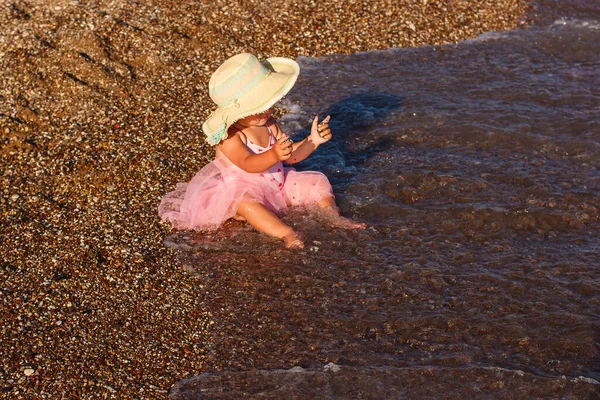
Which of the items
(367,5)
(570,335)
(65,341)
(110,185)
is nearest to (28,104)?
(110,185)

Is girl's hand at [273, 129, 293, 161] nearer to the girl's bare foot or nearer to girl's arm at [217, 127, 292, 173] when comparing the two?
girl's arm at [217, 127, 292, 173]

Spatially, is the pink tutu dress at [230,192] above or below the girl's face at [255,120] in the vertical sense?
below

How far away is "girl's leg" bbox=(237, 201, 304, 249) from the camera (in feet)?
20.3

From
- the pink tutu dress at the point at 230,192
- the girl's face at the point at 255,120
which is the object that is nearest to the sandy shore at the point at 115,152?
the pink tutu dress at the point at 230,192

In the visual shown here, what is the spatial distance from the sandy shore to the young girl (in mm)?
403

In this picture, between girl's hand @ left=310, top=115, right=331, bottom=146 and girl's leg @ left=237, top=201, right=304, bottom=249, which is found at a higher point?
girl's hand @ left=310, top=115, right=331, bottom=146

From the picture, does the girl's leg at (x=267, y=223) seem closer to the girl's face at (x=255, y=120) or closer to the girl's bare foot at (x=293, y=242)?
the girl's bare foot at (x=293, y=242)

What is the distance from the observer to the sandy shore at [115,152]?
5.12m

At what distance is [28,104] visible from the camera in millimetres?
7719

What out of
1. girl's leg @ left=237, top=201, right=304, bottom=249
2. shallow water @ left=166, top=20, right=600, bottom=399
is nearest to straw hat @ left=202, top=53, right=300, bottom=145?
girl's leg @ left=237, top=201, right=304, bottom=249

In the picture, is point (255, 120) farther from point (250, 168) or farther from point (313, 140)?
point (313, 140)

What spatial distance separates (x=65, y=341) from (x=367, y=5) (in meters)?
5.76

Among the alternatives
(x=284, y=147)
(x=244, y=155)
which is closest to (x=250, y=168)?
(x=244, y=155)

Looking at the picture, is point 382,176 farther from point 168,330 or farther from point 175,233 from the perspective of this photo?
point 168,330
